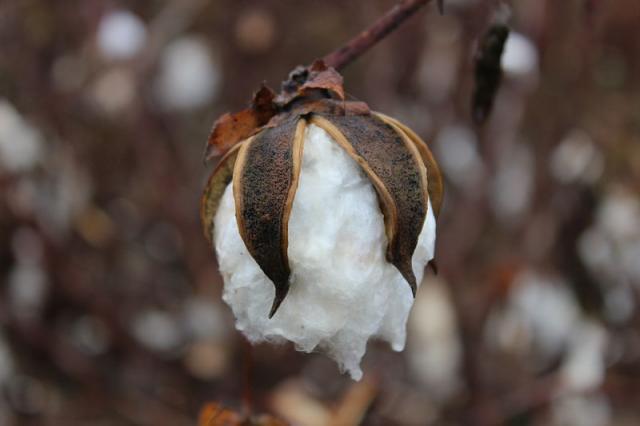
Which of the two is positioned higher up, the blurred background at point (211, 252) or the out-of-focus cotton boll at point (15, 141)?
the out-of-focus cotton boll at point (15, 141)

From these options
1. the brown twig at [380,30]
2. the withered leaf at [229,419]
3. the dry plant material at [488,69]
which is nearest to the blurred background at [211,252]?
the withered leaf at [229,419]

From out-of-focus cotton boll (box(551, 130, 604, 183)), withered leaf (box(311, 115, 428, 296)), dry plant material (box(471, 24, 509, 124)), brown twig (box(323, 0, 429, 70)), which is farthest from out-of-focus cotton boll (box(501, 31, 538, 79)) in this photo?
withered leaf (box(311, 115, 428, 296))

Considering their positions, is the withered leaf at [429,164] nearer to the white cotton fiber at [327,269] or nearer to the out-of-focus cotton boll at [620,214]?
the white cotton fiber at [327,269]

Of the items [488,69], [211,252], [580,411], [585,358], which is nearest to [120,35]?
[211,252]

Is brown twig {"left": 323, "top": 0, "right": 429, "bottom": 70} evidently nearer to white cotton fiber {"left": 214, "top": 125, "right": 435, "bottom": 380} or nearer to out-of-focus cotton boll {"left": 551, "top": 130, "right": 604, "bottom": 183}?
white cotton fiber {"left": 214, "top": 125, "right": 435, "bottom": 380}

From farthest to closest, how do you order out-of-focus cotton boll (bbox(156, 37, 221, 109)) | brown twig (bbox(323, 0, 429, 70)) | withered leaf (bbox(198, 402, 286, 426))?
out-of-focus cotton boll (bbox(156, 37, 221, 109)), withered leaf (bbox(198, 402, 286, 426)), brown twig (bbox(323, 0, 429, 70))

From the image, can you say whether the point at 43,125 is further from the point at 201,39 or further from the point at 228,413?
the point at 228,413
